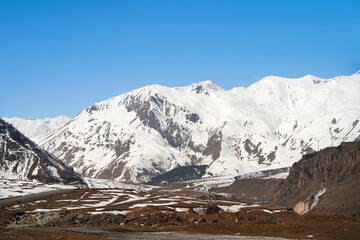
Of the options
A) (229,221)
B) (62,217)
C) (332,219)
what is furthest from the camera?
(62,217)

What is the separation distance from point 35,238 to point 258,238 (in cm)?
3224

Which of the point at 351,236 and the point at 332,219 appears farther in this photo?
the point at 332,219

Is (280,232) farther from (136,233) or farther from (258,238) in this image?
(136,233)

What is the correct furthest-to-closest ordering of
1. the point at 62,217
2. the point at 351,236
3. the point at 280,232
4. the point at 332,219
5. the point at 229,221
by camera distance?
1. the point at 62,217
2. the point at 229,221
3. the point at 332,219
4. the point at 280,232
5. the point at 351,236

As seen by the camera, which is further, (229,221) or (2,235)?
(229,221)

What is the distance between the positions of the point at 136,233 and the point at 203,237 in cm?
1403

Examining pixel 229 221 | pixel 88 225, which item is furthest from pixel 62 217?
pixel 229 221

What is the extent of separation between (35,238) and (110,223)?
43186 millimetres

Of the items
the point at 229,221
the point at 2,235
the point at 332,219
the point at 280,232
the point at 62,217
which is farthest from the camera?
the point at 62,217

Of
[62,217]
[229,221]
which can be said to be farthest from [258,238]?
[62,217]

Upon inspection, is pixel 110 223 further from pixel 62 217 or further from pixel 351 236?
pixel 351 236

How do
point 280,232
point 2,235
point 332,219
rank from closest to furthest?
point 2,235, point 280,232, point 332,219

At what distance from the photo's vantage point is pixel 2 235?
209ft

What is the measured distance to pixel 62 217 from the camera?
11100 centimetres
